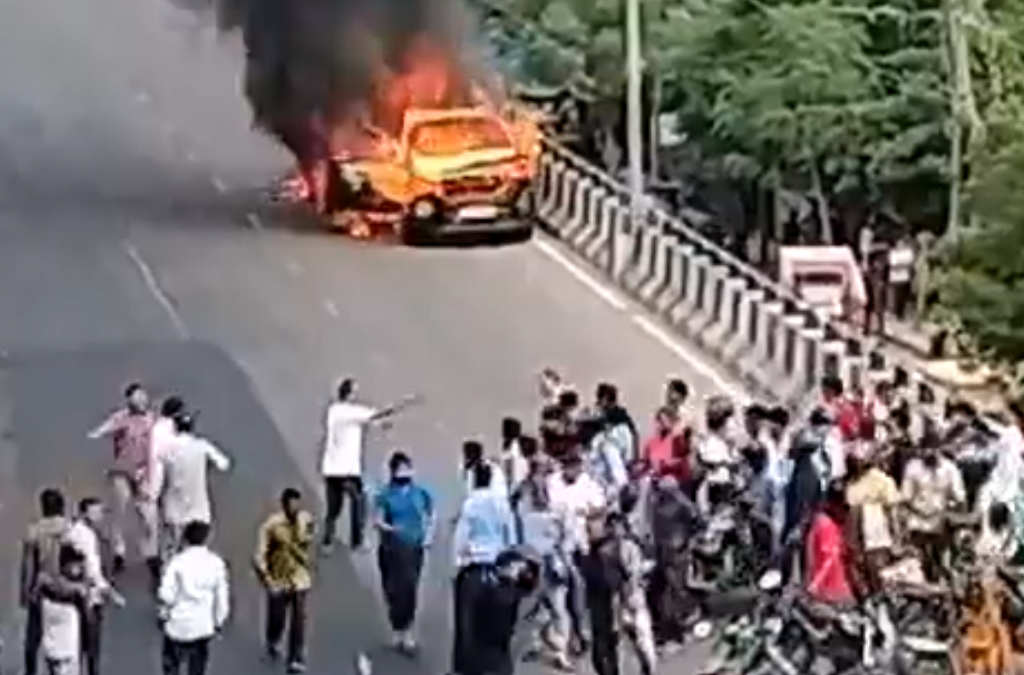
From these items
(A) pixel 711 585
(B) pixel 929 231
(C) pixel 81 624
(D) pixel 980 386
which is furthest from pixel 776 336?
(C) pixel 81 624

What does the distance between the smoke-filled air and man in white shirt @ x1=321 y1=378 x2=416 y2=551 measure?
634 inches

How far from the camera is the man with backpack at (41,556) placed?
1812 centimetres

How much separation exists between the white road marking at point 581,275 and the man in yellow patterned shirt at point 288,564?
13.7 metres

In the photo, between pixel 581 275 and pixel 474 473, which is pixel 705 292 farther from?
pixel 474 473

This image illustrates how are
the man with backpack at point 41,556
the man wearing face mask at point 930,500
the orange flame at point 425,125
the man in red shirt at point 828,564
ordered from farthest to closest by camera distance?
the orange flame at point 425,125, the man wearing face mask at point 930,500, the man in red shirt at point 828,564, the man with backpack at point 41,556

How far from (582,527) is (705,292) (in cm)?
1324

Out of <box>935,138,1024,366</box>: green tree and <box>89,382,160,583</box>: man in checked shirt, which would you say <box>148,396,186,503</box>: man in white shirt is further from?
<box>935,138,1024,366</box>: green tree

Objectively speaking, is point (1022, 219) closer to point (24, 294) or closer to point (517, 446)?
point (517, 446)

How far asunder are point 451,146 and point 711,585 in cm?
1666

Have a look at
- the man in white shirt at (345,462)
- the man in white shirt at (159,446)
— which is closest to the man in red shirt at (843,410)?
the man in white shirt at (345,462)

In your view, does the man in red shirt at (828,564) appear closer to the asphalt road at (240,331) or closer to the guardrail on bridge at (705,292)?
the asphalt road at (240,331)

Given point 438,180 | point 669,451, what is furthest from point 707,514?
point 438,180

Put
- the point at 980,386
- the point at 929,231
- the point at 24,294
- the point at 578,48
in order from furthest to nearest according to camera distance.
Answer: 1. the point at 578,48
2. the point at 929,231
3. the point at 24,294
4. the point at 980,386

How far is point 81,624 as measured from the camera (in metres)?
18.3
